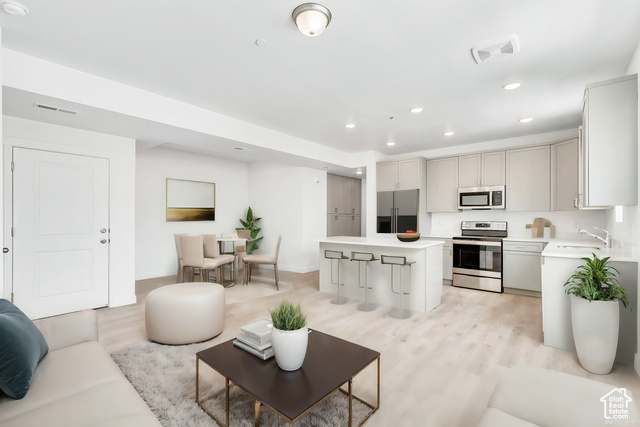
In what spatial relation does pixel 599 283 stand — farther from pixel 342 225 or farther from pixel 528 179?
pixel 342 225

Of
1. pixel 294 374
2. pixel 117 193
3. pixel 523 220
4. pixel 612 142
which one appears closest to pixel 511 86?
pixel 612 142

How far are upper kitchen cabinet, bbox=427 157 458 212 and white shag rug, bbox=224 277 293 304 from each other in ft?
10.1

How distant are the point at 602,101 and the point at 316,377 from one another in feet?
10.2

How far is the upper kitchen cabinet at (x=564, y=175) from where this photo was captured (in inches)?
172

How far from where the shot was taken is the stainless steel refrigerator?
5762 mm

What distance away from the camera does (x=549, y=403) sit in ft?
4.25

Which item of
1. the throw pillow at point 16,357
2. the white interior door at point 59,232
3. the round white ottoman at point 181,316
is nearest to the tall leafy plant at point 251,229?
the white interior door at point 59,232

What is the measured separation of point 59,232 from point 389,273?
4087mm

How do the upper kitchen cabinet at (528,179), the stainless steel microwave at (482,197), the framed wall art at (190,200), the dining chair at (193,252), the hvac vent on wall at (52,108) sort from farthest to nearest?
1. the framed wall art at (190,200)
2. the stainless steel microwave at (482,197)
3. the dining chair at (193,252)
4. the upper kitchen cabinet at (528,179)
5. the hvac vent on wall at (52,108)

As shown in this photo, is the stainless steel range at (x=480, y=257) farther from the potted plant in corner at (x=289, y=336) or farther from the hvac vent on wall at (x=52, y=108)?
the hvac vent on wall at (x=52, y=108)

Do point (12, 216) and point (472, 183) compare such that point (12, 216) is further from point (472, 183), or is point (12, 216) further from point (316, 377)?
point (472, 183)

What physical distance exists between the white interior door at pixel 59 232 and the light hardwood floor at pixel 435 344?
0.50m

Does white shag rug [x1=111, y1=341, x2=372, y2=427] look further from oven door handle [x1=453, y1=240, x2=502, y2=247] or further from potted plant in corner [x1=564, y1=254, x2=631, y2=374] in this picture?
oven door handle [x1=453, y1=240, x2=502, y2=247]

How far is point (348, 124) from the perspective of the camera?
449cm
